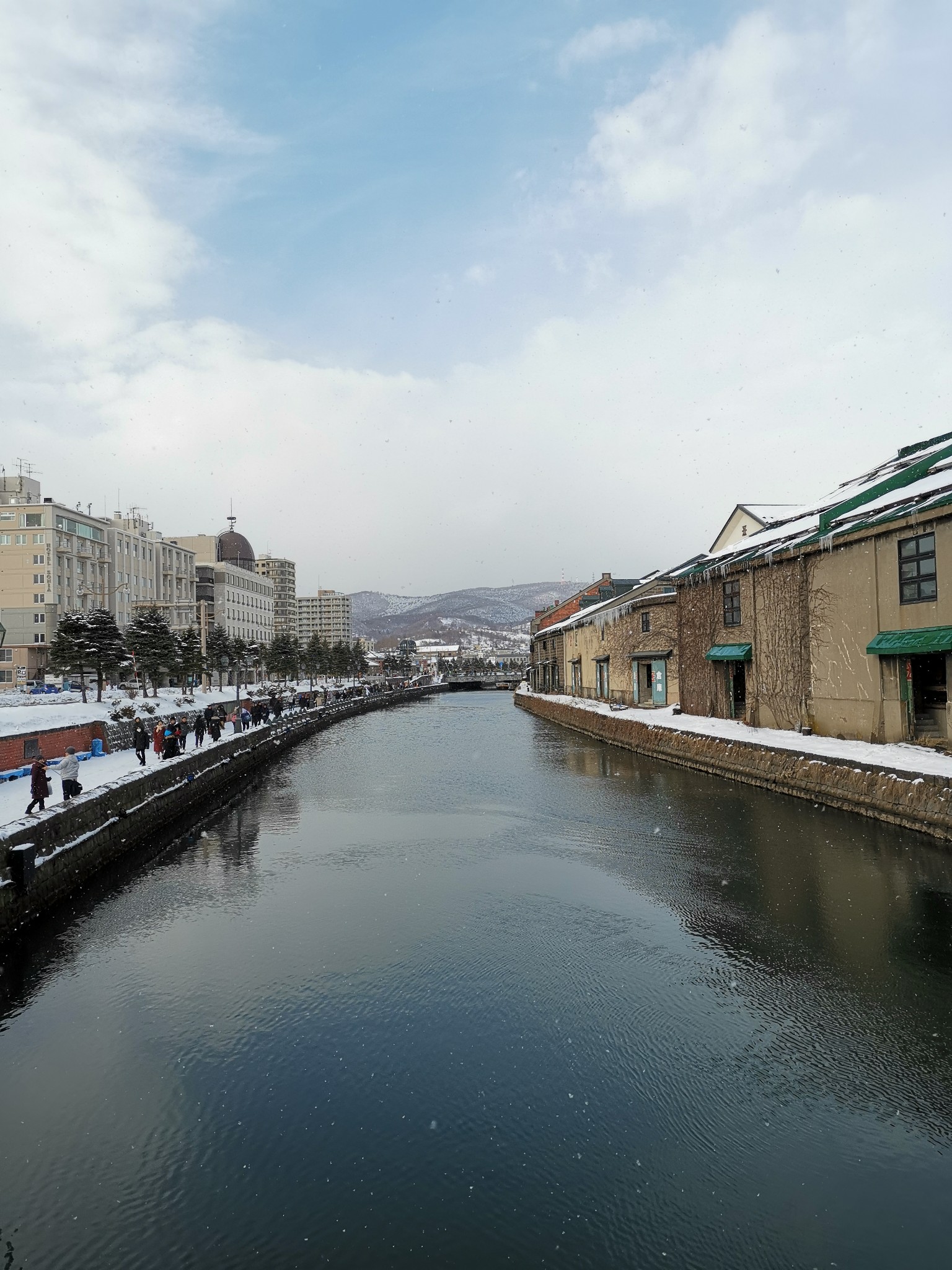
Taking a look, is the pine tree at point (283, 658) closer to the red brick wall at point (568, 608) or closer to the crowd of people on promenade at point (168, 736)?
the crowd of people on promenade at point (168, 736)

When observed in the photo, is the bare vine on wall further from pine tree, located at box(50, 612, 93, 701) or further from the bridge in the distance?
the bridge in the distance

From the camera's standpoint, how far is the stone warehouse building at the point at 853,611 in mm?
20922

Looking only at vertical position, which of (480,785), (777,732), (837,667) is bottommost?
(480,785)

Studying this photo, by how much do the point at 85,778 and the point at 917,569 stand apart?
24.4 m

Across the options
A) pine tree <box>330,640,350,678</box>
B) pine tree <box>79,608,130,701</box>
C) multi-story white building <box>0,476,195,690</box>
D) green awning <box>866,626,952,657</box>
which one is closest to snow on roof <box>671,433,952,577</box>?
green awning <box>866,626,952,657</box>

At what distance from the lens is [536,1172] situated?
6.63m

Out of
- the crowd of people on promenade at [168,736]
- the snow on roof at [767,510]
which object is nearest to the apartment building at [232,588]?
the crowd of people on promenade at [168,736]

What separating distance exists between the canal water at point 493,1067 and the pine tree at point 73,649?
35.4m

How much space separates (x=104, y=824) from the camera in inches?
711

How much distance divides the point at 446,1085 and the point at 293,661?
93.7 meters

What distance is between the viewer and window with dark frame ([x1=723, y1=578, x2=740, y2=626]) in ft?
107

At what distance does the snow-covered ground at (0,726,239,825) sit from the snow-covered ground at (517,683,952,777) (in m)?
19.3

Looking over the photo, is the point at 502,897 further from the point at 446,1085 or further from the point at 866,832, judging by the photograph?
the point at 866,832

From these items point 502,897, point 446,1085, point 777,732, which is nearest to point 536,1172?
point 446,1085
